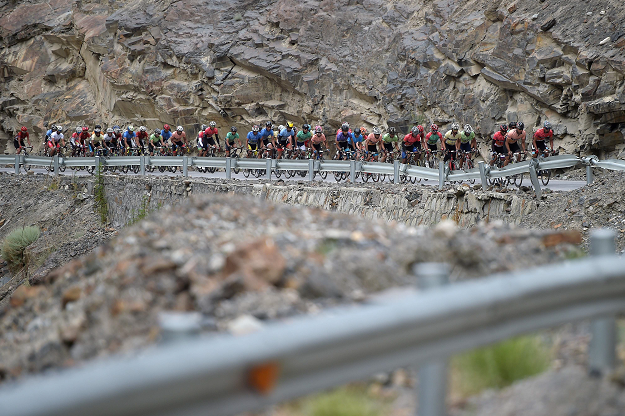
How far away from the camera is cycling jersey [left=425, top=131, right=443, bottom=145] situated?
23.1 m

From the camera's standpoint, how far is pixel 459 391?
3.54 metres

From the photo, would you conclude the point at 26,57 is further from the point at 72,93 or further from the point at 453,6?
the point at 453,6

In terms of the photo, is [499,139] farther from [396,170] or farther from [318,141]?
[318,141]

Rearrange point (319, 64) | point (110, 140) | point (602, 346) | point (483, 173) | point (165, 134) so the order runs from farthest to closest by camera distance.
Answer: point (319, 64), point (110, 140), point (165, 134), point (483, 173), point (602, 346)

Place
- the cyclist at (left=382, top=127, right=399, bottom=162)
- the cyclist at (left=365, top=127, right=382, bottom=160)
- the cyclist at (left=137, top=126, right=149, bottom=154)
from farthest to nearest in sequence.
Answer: the cyclist at (left=137, top=126, right=149, bottom=154)
the cyclist at (left=365, top=127, right=382, bottom=160)
the cyclist at (left=382, top=127, right=399, bottom=162)

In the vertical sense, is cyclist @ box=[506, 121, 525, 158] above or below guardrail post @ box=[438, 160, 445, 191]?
above

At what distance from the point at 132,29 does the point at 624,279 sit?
4497cm

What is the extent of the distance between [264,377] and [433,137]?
21541 mm

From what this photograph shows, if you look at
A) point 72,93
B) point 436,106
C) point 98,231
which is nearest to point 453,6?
point 436,106

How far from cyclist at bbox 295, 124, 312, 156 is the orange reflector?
23.8 m

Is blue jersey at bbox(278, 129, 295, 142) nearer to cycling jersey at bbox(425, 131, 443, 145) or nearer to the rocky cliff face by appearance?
cycling jersey at bbox(425, 131, 443, 145)

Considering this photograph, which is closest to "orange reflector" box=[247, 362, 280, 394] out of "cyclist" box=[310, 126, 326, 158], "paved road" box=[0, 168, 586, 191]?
"paved road" box=[0, 168, 586, 191]

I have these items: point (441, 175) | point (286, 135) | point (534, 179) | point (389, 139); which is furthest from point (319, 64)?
point (534, 179)

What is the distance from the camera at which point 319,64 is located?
38.8m
